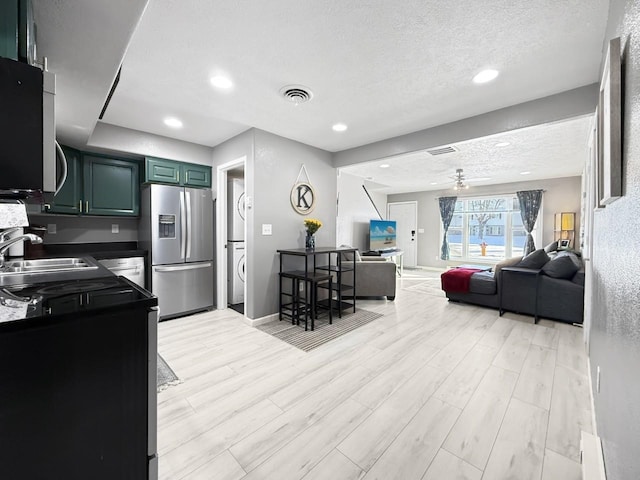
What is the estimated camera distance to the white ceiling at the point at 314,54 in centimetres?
151

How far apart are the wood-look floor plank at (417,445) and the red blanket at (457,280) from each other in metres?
2.74

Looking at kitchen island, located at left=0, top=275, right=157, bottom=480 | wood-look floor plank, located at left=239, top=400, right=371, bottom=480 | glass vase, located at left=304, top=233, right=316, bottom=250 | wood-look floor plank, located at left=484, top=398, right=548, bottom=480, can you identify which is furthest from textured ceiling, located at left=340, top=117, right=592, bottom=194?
kitchen island, located at left=0, top=275, right=157, bottom=480

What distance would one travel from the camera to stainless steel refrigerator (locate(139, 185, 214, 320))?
3.43 metres

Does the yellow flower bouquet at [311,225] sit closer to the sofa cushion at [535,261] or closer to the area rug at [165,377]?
the area rug at [165,377]

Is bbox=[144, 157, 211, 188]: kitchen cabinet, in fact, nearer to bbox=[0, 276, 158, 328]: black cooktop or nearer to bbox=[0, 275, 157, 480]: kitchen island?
bbox=[0, 276, 158, 328]: black cooktop

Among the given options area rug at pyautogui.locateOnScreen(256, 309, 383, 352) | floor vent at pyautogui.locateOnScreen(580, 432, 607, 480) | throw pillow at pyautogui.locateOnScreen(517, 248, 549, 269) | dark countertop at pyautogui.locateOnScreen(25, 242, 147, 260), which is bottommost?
area rug at pyautogui.locateOnScreen(256, 309, 383, 352)

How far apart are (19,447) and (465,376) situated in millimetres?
2572

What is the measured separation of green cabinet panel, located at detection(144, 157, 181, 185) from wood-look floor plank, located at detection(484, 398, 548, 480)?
417 cm

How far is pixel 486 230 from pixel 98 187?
8624 mm

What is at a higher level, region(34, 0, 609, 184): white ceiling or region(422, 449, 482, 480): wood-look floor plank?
region(34, 0, 609, 184): white ceiling

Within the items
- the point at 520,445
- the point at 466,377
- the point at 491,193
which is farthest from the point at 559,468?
the point at 491,193

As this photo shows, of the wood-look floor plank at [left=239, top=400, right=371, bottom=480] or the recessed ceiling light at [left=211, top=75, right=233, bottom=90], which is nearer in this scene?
the wood-look floor plank at [left=239, top=400, right=371, bottom=480]

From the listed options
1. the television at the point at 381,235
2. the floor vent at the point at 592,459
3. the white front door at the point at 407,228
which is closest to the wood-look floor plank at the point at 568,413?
the floor vent at the point at 592,459

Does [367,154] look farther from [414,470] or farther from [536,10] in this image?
[414,470]
